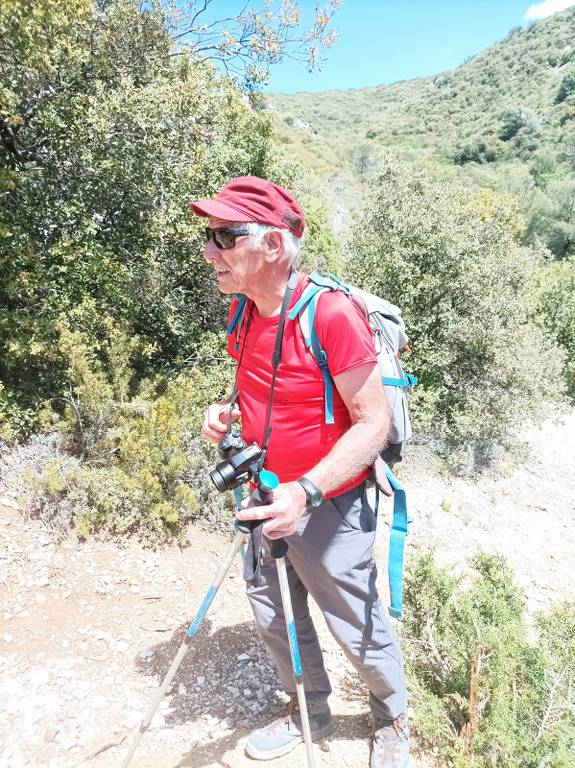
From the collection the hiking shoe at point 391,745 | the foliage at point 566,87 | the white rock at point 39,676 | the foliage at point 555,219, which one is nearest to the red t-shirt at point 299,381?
the hiking shoe at point 391,745

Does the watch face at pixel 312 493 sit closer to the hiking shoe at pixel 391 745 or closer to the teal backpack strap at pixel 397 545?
the teal backpack strap at pixel 397 545

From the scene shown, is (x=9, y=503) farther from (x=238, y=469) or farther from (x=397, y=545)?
(x=397, y=545)

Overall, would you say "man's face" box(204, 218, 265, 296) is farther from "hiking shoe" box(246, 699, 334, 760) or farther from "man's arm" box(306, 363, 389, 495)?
"hiking shoe" box(246, 699, 334, 760)

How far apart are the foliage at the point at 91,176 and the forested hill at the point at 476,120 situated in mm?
19745

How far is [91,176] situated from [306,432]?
4295 mm

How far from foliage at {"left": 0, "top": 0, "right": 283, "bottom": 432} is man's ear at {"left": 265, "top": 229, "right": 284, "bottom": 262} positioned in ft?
11.3

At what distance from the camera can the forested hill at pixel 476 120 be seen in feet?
119

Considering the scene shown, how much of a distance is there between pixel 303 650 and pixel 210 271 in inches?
198

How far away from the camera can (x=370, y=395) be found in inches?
61.9

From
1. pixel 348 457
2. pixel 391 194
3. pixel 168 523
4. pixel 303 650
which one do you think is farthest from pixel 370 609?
pixel 391 194

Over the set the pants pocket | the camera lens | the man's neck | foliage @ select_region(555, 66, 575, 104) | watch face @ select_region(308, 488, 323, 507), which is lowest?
the pants pocket

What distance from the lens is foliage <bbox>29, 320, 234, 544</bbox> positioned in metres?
3.74

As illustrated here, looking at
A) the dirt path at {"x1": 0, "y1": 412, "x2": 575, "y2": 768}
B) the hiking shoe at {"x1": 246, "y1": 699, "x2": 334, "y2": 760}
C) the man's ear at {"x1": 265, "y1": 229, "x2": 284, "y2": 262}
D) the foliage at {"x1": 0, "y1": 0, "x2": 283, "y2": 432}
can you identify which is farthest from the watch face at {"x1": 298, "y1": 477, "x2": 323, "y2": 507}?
the foliage at {"x1": 0, "y1": 0, "x2": 283, "y2": 432}

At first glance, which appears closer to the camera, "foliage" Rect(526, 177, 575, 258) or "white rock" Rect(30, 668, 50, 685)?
"white rock" Rect(30, 668, 50, 685)
